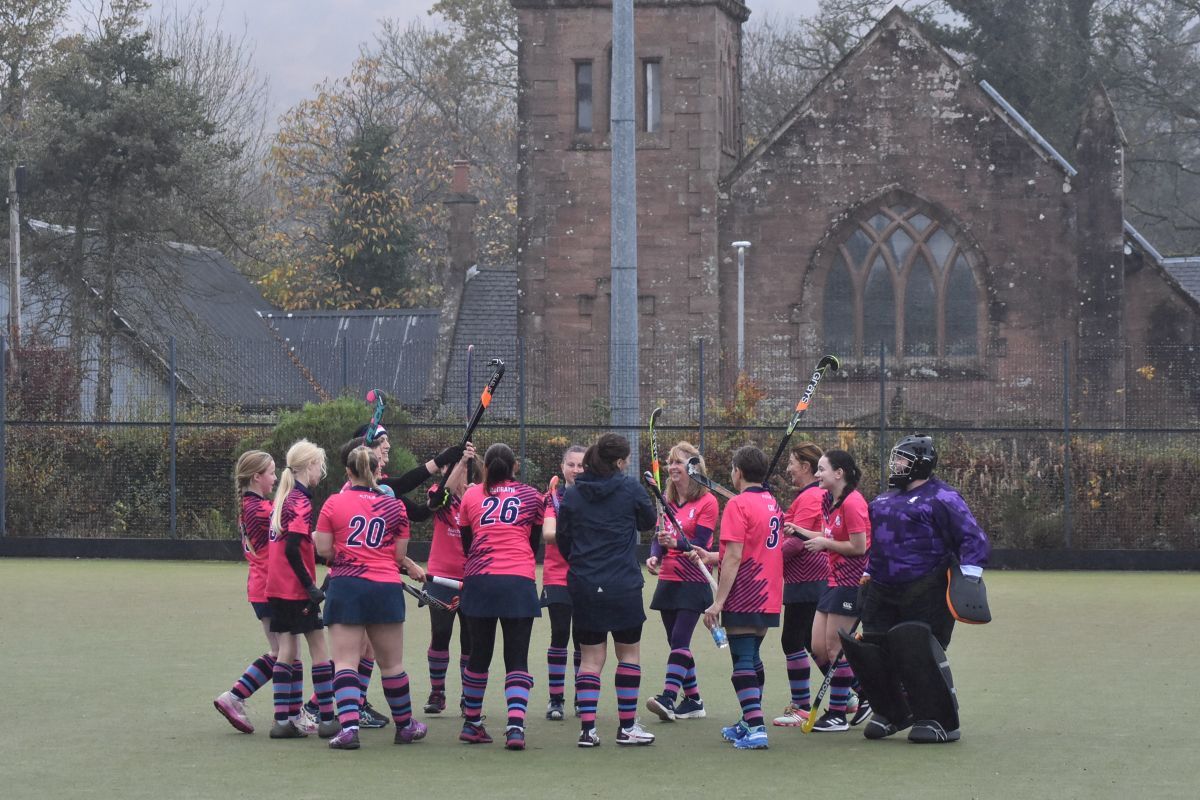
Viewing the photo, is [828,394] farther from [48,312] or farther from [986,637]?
[48,312]

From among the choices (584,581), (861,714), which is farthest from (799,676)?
(584,581)

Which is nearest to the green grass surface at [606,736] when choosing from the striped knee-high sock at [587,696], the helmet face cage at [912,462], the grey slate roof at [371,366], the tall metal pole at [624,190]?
the striped knee-high sock at [587,696]

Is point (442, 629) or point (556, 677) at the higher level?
point (442, 629)

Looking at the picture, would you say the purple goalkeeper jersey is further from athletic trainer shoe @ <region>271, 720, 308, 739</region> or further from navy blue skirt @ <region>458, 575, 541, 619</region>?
athletic trainer shoe @ <region>271, 720, 308, 739</region>

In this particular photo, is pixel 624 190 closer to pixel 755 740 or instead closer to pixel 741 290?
pixel 755 740

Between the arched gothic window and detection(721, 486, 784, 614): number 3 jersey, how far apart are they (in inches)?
837

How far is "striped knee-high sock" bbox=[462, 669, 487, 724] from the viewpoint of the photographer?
9.70m

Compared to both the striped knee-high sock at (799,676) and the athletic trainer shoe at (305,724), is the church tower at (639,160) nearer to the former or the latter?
the striped knee-high sock at (799,676)

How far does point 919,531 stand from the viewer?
9.66 m

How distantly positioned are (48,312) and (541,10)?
12.8 m

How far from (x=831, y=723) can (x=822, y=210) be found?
21477 millimetres

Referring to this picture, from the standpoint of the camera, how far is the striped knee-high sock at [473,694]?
31.8 ft

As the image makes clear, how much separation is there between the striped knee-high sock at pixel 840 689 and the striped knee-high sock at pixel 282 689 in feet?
10.3

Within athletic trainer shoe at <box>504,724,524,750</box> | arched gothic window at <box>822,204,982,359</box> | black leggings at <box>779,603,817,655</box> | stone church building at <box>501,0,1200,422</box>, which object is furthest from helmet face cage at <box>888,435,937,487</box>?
arched gothic window at <box>822,204,982,359</box>
